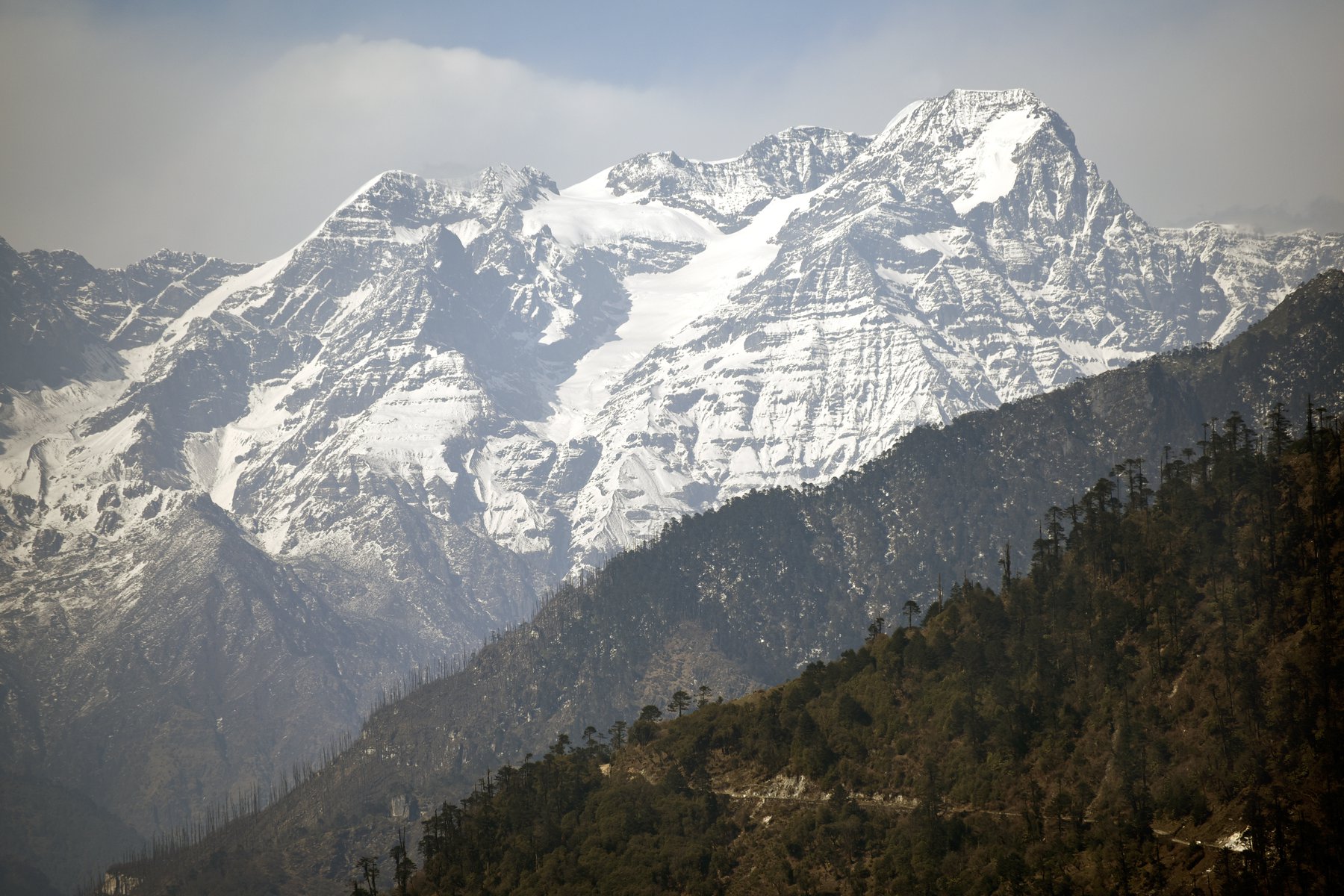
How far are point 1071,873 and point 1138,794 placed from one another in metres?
15.9

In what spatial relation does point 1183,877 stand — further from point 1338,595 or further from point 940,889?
point 1338,595

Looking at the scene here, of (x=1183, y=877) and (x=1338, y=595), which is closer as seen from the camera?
(x=1183, y=877)

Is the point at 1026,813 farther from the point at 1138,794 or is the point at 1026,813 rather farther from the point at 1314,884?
the point at 1314,884

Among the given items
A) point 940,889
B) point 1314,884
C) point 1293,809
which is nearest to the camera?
point 1314,884

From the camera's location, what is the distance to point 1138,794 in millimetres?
191125

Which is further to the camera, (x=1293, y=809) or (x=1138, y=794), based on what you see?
(x=1138, y=794)

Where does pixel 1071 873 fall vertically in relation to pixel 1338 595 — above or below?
below

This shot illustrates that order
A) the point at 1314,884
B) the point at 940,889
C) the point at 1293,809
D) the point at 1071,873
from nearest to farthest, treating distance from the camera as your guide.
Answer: the point at 1314,884 < the point at 1293,809 < the point at 1071,873 < the point at 940,889

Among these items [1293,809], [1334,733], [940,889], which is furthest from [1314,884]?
[940,889]

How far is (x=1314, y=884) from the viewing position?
159 m

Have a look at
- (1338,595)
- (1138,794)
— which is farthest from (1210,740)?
(1338,595)

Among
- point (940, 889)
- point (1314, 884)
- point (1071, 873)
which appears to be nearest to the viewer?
point (1314, 884)

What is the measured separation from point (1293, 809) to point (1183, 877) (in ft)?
46.7

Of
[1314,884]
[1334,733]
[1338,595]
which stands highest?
[1338,595]
